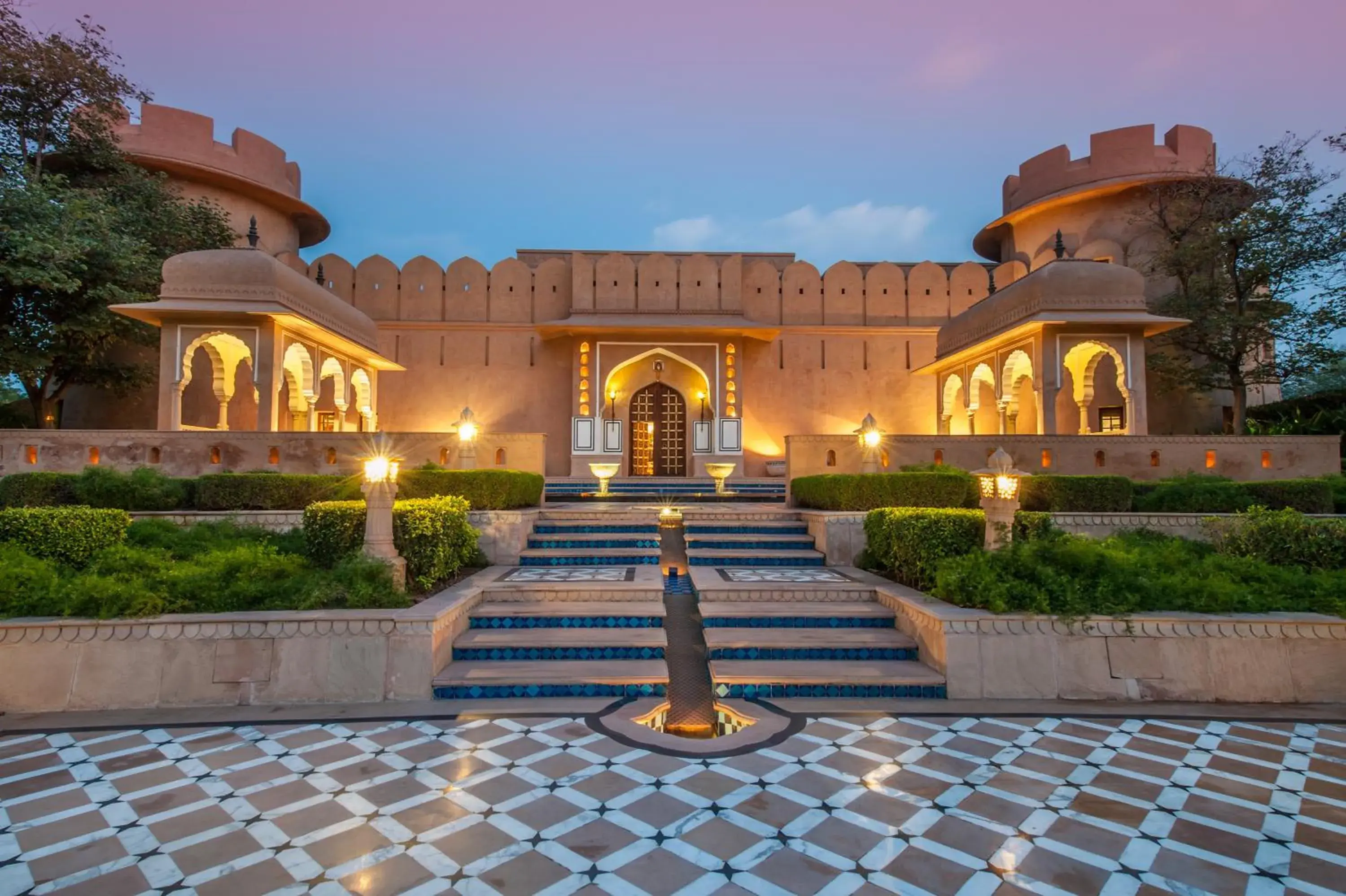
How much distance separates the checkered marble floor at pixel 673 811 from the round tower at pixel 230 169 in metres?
16.3

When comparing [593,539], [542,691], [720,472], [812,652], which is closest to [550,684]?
[542,691]

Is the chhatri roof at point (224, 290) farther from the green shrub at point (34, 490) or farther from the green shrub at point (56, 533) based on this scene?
the green shrub at point (56, 533)

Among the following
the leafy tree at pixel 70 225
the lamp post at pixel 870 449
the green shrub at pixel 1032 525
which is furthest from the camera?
the leafy tree at pixel 70 225

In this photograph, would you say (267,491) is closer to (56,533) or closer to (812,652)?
(56,533)

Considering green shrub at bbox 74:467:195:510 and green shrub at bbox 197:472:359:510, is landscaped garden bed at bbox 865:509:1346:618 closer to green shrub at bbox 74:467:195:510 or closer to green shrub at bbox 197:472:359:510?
green shrub at bbox 197:472:359:510

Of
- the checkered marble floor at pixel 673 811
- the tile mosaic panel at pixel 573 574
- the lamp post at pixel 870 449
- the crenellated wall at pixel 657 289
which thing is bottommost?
the checkered marble floor at pixel 673 811

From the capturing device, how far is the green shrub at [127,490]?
7430 mm

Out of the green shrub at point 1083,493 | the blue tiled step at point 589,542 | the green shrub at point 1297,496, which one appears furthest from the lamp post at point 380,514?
the green shrub at point 1297,496

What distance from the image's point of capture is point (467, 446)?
928cm

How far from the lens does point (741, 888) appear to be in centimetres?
234

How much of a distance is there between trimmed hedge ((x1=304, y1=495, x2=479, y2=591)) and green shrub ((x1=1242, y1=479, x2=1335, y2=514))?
29.1ft

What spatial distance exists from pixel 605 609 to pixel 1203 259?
1587 centimetres

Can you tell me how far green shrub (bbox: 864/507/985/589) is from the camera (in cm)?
577

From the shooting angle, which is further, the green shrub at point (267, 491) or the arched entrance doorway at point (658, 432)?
the arched entrance doorway at point (658, 432)
